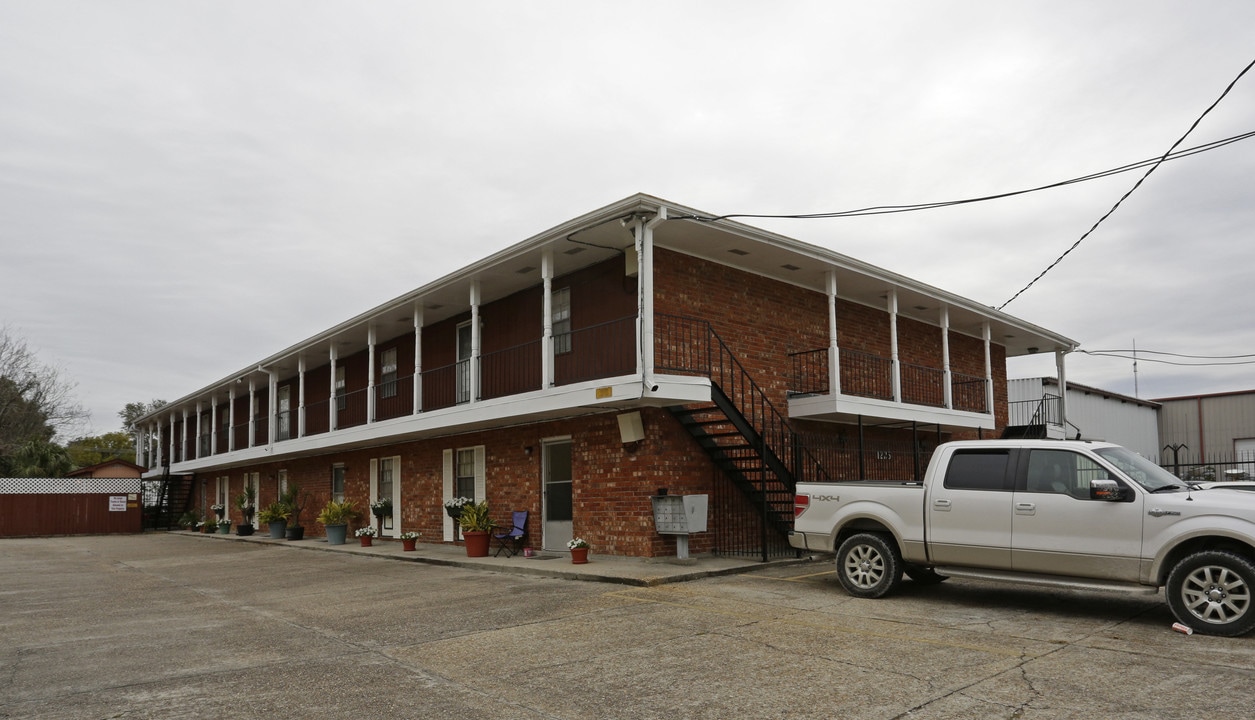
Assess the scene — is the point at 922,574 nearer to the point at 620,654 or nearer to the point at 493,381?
the point at 620,654

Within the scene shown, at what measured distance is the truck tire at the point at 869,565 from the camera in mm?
9531

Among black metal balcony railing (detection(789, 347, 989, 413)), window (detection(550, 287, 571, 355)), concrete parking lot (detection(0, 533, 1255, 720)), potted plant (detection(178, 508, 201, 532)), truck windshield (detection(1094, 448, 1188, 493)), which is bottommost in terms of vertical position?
potted plant (detection(178, 508, 201, 532))

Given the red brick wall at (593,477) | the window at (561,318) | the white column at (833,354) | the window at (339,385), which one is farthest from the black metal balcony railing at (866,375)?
the window at (339,385)

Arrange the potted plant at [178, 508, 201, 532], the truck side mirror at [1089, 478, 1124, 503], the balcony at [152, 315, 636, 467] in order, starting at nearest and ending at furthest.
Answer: the truck side mirror at [1089, 478, 1124, 503] → the balcony at [152, 315, 636, 467] → the potted plant at [178, 508, 201, 532]

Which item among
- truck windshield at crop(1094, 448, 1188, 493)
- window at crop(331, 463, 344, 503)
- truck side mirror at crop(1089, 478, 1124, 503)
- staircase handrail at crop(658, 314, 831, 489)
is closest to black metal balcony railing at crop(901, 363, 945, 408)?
staircase handrail at crop(658, 314, 831, 489)

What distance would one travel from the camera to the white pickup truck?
294 inches

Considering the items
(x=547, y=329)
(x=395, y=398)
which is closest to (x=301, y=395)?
(x=395, y=398)

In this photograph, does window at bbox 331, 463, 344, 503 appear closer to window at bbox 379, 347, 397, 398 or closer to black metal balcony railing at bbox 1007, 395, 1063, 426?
window at bbox 379, 347, 397, 398

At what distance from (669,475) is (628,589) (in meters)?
3.29

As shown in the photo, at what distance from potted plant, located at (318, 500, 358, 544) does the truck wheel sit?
15.3m

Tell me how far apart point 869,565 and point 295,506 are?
67.4ft

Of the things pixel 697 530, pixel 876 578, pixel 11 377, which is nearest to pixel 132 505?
pixel 11 377

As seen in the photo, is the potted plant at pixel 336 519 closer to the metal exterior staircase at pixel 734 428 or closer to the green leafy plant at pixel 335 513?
the green leafy plant at pixel 335 513

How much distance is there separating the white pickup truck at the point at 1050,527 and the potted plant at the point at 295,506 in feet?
58.8
